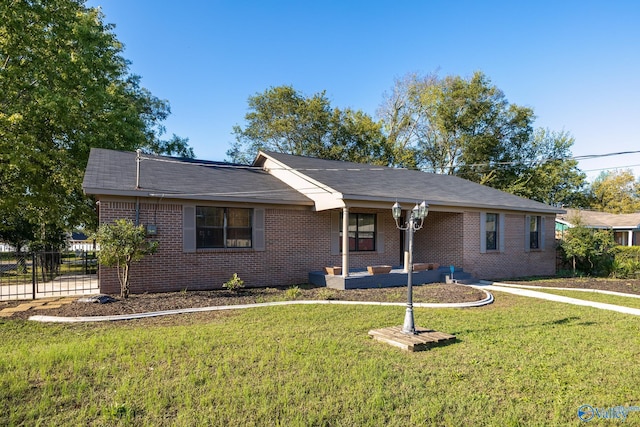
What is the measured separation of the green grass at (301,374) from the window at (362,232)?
7.01 m

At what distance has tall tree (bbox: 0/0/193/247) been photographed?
1494cm

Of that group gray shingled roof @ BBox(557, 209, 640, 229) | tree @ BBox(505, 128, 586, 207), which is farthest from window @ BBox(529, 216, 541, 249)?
tree @ BBox(505, 128, 586, 207)

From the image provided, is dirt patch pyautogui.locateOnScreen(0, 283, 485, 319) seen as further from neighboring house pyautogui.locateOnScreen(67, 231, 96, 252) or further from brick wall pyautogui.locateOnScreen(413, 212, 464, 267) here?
neighboring house pyautogui.locateOnScreen(67, 231, 96, 252)

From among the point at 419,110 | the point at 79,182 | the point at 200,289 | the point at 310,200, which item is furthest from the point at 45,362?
the point at 419,110

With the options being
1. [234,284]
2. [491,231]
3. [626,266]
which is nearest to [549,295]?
[491,231]

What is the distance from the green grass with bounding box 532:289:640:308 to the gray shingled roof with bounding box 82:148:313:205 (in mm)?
8478

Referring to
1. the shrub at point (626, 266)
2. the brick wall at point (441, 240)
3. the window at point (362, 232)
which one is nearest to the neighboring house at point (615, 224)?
the shrub at point (626, 266)

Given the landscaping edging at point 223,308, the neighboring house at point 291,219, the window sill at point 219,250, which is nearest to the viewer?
the landscaping edging at point 223,308

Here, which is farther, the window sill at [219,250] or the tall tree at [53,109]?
the tall tree at [53,109]

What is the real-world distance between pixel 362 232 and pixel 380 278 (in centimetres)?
265

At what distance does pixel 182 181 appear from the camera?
1198 cm

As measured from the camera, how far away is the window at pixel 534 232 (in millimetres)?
17375

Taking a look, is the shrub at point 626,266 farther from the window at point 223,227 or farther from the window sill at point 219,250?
the window at point 223,227

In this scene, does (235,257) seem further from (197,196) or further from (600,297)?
(600,297)
